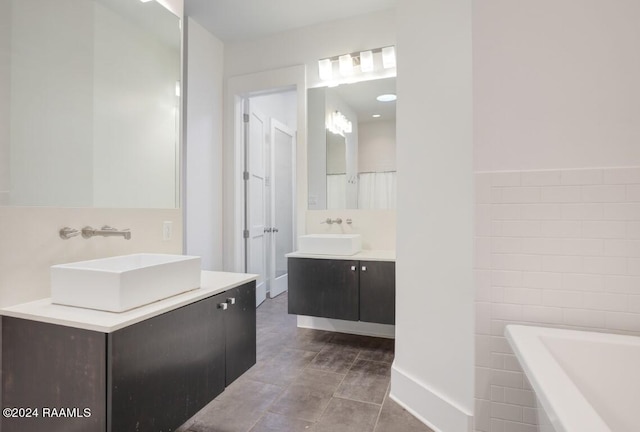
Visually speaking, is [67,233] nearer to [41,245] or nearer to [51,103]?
[41,245]

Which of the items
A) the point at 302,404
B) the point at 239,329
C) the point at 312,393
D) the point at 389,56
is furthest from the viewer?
the point at 389,56

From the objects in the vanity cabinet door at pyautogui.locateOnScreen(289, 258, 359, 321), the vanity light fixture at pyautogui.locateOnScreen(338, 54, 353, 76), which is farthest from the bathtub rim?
the vanity light fixture at pyautogui.locateOnScreen(338, 54, 353, 76)

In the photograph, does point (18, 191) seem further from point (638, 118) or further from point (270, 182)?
point (270, 182)

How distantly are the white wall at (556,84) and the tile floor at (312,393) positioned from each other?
4.81ft

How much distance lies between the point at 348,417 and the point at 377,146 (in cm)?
217

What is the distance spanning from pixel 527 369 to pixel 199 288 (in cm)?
129

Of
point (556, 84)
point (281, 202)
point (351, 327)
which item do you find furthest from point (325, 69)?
point (351, 327)

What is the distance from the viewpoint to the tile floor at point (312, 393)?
181 centimetres

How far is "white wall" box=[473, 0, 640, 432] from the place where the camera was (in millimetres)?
1245

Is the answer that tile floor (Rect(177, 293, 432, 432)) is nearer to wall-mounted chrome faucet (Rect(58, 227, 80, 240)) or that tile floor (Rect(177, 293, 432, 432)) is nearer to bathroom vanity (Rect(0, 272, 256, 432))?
bathroom vanity (Rect(0, 272, 256, 432))

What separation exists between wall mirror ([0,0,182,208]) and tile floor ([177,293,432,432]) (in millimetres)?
1251

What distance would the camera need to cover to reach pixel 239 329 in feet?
5.54

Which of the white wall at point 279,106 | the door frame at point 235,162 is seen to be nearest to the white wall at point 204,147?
the door frame at point 235,162

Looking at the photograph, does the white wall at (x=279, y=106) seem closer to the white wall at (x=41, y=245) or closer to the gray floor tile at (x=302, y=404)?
the white wall at (x=41, y=245)
